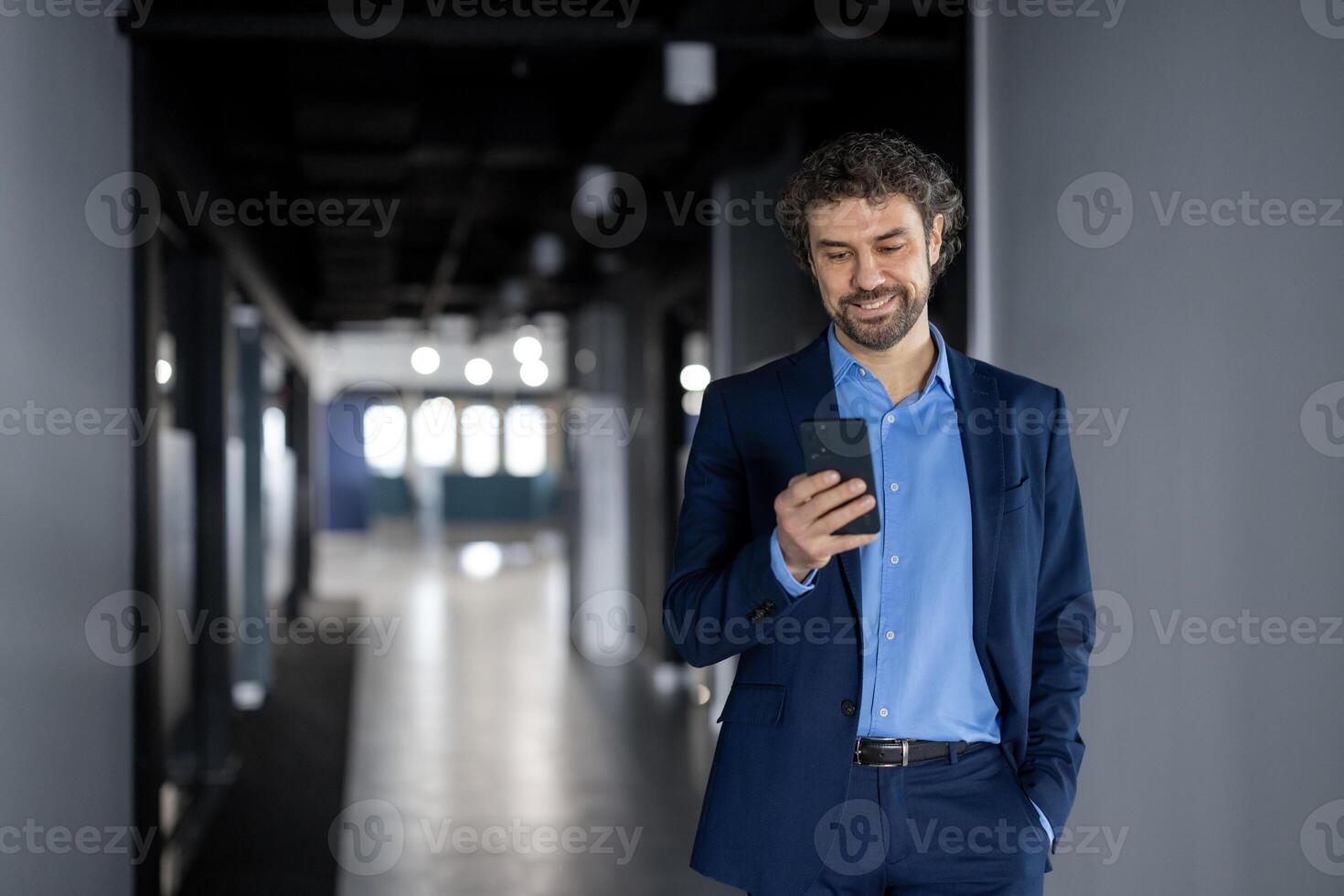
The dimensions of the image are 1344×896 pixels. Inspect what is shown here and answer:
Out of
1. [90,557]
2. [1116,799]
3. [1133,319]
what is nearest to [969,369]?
[1133,319]

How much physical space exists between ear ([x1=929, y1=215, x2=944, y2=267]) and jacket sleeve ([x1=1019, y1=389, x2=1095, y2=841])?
279mm

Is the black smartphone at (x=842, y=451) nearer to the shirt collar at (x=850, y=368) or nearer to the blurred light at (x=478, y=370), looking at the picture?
the shirt collar at (x=850, y=368)

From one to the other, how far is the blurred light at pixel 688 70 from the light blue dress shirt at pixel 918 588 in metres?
2.46

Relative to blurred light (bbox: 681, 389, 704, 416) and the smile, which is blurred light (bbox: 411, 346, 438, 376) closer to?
blurred light (bbox: 681, 389, 704, 416)

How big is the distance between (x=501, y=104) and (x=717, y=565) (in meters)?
5.52

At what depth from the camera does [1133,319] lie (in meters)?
2.78

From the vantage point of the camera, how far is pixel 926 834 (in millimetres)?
1589

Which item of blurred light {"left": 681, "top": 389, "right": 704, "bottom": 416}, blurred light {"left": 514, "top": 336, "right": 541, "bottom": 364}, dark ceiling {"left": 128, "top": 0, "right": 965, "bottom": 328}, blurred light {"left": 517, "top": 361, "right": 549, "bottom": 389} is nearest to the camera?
dark ceiling {"left": 128, "top": 0, "right": 965, "bottom": 328}

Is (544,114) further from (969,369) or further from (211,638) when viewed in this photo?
(969,369)

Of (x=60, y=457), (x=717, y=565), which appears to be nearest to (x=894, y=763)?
(x=717, y=565)

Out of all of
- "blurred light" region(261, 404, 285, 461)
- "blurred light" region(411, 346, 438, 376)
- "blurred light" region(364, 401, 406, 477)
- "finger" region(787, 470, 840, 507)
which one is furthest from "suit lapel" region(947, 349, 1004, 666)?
"blurred light" region(364, 401, 406, 477)

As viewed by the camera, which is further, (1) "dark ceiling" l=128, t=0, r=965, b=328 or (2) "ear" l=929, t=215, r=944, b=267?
(1) "dark ceiling" l=128, t=0, r=965, b=328

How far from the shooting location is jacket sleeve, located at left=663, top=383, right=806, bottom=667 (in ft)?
5.08

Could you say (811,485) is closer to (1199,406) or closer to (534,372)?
(1199,406)
